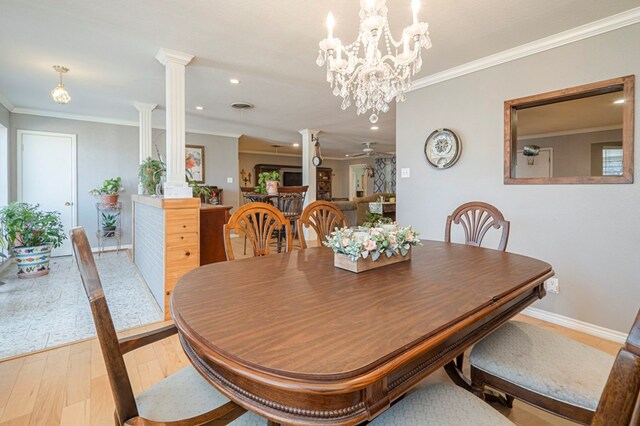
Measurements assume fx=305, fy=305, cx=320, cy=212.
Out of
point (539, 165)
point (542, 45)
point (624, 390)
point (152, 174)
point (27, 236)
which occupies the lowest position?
point (27, 236)

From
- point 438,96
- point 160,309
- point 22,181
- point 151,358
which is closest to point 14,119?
point 22,181

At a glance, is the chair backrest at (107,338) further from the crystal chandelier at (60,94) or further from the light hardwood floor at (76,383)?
the crystal chandelier at (60,94)

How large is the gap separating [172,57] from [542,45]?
3.19 meters

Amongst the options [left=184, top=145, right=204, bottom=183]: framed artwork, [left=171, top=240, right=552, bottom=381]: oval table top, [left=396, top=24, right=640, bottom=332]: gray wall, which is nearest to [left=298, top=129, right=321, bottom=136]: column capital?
[left=184, top=145, right=204, bottom=183]: framed artwork

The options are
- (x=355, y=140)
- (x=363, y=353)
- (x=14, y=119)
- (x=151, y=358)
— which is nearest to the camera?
(x=363, y=353)

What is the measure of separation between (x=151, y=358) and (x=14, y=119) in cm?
508

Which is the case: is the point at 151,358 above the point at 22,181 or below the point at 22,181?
below

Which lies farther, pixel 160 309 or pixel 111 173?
pixel 111 173

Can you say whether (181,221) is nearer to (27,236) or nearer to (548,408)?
(548,408)

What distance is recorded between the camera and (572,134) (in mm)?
5934

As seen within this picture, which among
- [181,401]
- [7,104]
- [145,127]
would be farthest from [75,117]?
[181,401]

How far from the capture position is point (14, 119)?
15.4 ft

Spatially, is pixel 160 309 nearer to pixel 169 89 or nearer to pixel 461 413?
pixel 169 89

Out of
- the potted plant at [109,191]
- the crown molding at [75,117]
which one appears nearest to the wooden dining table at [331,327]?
the potted plant at [109,191]
